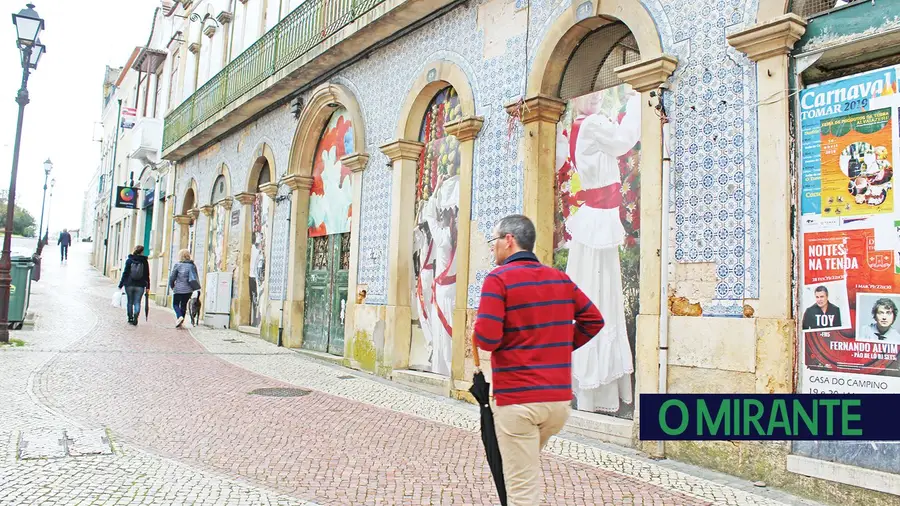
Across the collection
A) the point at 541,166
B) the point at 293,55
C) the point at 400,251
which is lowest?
the point at 400,251

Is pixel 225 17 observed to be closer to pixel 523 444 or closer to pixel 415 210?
pixel 415 210

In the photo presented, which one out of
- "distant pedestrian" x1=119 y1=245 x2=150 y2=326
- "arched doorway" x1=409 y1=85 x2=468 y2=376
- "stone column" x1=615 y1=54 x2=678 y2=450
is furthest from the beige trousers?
"distant pedestrian" x1=119 y1=245 x2=150 y2=326

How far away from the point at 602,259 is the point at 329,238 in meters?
6.32

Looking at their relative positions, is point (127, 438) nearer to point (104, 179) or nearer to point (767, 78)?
point (767, 78)

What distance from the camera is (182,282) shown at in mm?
14383

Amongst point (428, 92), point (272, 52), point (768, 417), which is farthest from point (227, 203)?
point (768, 417)

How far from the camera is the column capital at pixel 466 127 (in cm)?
832

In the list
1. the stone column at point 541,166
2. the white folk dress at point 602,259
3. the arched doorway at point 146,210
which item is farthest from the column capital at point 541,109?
the arched doorway at point 146,210

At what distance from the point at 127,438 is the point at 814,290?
5.34 meters

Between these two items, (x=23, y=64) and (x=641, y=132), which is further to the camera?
(x=23, y=64)

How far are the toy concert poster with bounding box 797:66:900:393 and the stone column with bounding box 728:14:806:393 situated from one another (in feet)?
0.38

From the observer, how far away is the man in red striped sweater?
120 inches

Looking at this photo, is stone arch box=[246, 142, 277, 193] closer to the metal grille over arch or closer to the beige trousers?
the metal grille over arch

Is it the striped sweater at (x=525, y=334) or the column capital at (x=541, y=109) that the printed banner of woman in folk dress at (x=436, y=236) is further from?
the striped sweater at (x=525, y=334)
